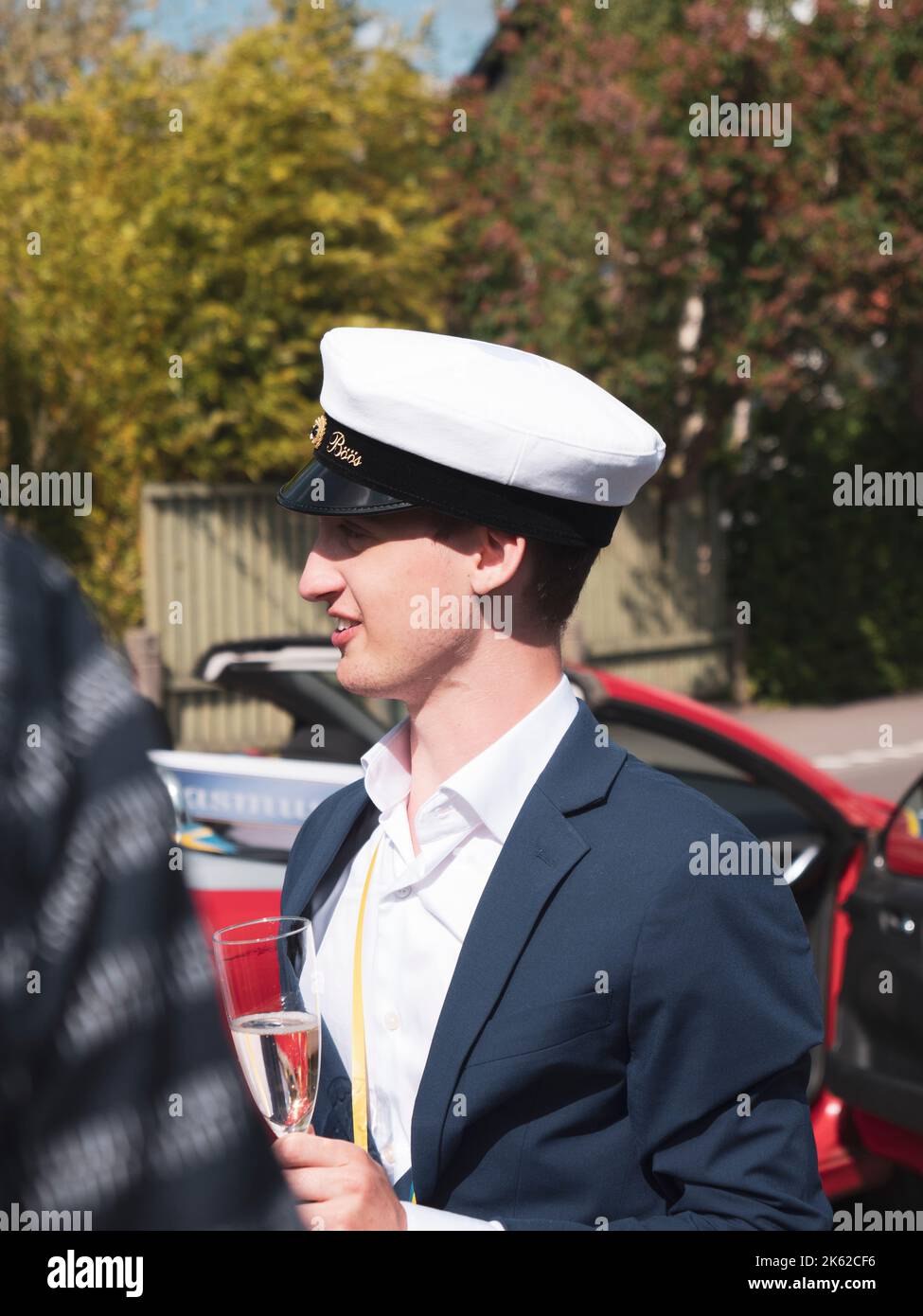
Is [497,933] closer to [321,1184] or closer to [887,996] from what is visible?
[321,1184]

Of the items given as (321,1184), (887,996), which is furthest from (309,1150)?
(887,996)

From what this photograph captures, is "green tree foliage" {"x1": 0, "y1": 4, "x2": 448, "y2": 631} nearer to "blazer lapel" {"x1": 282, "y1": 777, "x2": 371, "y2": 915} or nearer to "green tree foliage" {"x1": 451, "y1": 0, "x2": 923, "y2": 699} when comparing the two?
"green tree foliage" {"x1": 451, "y1": 0, "x2": 923, "y2": 699}

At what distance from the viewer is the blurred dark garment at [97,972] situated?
591 millimetres

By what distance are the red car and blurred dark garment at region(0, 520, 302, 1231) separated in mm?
3059

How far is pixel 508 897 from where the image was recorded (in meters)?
1.56

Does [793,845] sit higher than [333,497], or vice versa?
[333,497]

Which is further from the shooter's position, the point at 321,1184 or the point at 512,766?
the point at 512,766

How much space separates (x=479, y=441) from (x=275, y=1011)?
0.65 m

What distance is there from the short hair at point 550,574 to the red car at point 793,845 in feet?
6.35

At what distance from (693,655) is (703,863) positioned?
45.4 ft

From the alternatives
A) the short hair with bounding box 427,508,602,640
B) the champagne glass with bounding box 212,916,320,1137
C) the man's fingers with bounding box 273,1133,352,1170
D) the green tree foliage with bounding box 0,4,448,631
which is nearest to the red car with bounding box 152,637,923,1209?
the short hair with bounding box 427,508,602,640

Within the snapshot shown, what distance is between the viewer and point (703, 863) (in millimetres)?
1537

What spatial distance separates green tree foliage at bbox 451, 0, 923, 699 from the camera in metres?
12.8
